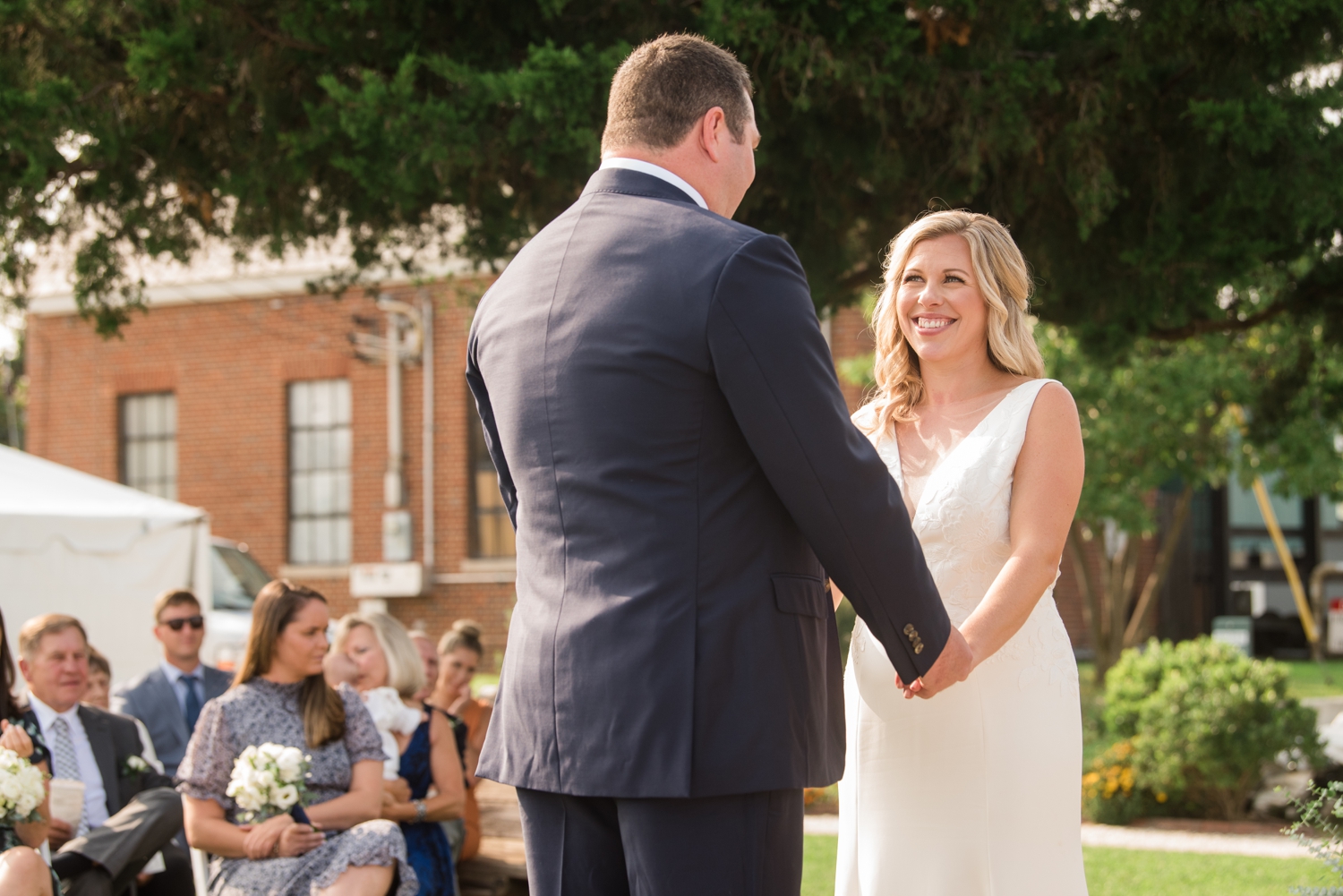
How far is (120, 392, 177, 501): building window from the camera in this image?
67.0 feet

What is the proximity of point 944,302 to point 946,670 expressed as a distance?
3.70 feet

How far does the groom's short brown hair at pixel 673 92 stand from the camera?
7.39 ft

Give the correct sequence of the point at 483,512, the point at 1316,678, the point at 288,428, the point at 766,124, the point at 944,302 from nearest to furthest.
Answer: the point at 944,302 < the point at 766,124 < the point at 483,512 < the point at 288,428 < the point at 1316,678

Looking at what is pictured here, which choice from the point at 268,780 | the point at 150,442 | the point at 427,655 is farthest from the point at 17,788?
the point at 150,442

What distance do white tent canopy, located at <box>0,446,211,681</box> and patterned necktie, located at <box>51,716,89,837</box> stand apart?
12.1ft

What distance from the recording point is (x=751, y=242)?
211 centimetres

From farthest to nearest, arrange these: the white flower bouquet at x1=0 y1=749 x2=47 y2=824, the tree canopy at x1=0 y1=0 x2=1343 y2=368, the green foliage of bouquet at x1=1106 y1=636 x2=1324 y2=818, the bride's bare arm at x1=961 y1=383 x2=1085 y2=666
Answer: the green foliage of bouquet at x1=1106 y1=636 x2=1324 y2=818
the tree canopy at x1=0 y1=0 x2=1343 y2=368
the white flower bouquet at x1=0 y1=749 x2=47 y2=824
the bride's bare arm at x1=961 y1=383 x2=1085 y2=666

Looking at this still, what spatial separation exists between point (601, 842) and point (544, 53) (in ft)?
11.9

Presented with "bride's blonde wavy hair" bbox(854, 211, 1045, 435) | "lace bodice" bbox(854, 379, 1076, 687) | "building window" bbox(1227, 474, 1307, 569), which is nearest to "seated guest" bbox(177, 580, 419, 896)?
"lace bodice" bbox(854, 379, 1076, 687)

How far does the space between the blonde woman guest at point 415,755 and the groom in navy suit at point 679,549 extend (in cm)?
Answer: 367

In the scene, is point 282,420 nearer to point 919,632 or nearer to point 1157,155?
point 1157,155

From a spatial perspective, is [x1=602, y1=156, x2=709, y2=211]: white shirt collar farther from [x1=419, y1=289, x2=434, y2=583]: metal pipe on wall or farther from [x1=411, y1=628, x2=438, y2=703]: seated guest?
[x1=419, y1=289, x2=434, y2=583]: metal pipe on wall

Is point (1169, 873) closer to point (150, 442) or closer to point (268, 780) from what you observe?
point (268, 780)

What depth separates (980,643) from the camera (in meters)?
2.85
